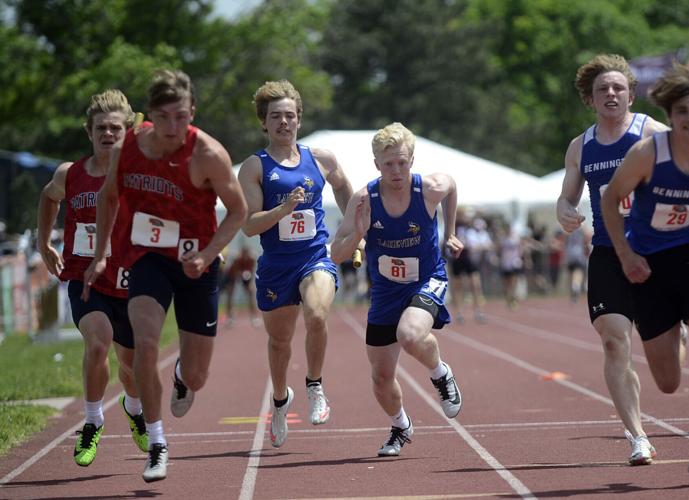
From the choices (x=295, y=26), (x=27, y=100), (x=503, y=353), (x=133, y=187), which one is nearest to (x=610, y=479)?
(x=133, y=187)

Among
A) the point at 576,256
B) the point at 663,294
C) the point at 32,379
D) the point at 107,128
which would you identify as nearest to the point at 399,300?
the point at 663,294

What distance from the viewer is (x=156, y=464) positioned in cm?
685

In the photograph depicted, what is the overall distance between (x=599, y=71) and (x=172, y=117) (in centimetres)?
243

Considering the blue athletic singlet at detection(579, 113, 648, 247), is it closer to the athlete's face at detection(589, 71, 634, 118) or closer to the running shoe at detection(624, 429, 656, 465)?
the athlete's face at detection(589, 71, 634, 118)

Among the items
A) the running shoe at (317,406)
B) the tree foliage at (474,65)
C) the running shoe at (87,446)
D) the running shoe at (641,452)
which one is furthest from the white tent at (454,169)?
the running shoe at (641,452)

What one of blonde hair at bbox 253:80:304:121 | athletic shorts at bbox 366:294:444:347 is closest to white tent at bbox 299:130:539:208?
blonde hair at bbox 253:80:304:121

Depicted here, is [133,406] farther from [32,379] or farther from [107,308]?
[32,379]

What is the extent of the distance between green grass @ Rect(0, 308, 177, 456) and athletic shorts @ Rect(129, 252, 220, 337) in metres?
2.43

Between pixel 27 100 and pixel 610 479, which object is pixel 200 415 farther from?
pixel 27 100

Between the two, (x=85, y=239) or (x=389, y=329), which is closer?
(x=85, y=239)

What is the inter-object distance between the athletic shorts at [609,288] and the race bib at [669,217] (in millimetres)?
551

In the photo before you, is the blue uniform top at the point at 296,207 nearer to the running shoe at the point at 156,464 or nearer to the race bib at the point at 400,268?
the race bib at the point at 400,268

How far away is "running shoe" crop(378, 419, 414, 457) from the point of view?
27.6 feet

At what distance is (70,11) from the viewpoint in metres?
39.0
